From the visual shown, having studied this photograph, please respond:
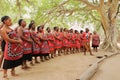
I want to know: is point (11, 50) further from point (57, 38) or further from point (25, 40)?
point (57, 38)

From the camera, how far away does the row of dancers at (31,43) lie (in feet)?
26.2

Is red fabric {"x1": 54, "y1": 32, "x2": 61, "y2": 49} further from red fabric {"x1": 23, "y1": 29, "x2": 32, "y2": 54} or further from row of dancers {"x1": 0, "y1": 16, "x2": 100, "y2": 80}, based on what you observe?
red fabric {"x1": 23, "y1": 29, "x2": 32, "y2": 54}

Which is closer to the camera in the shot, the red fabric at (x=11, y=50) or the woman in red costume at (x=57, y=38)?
the red fabric at (x=11, y=50)

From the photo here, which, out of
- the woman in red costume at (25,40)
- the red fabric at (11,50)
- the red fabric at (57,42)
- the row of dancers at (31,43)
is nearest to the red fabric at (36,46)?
the row of dancers at (31,43)

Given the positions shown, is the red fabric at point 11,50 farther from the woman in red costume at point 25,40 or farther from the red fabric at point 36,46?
the red fabric at point 36,46

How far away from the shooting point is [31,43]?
10.4 meters

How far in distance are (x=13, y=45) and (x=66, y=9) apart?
17.4 meters

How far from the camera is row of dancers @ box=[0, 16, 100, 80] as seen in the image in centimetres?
800

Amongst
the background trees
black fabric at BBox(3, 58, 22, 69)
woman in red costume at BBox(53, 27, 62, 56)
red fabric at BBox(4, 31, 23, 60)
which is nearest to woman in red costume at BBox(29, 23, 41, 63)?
red fabric at BBox(4, 31, 23, 60)

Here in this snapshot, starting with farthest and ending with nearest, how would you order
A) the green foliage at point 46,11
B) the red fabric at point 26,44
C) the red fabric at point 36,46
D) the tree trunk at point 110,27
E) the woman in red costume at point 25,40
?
1. the tree trunk at point 110,27
2. the green foliage at point 46,11
3. the red fabric at point 36,46
4. the red fabric at point 26,44
5. the woman in red costume at point 25,40

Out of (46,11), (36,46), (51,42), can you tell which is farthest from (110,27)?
(36,46)

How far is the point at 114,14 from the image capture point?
74.4ft

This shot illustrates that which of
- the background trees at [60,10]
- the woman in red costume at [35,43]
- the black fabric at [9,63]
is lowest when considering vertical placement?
the black fabric at [9,63]

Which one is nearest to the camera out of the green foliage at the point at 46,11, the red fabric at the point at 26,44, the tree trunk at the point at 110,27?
the red fabric at the point at 26,44
